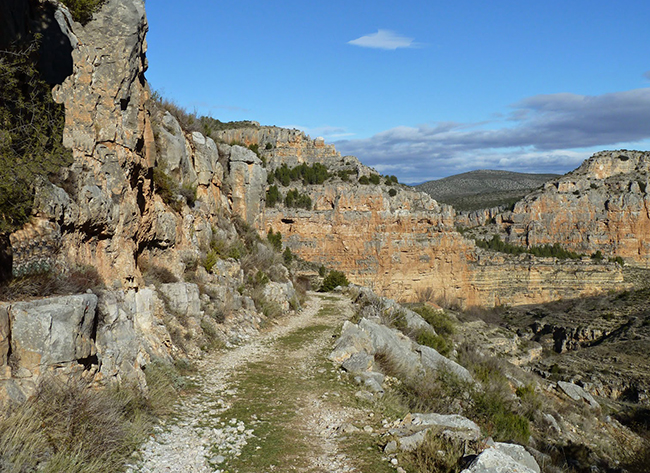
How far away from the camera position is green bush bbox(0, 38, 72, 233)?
18.9ft

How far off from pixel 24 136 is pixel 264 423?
533cm

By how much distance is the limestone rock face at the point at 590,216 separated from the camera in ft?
239

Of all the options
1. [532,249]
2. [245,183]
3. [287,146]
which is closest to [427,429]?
[245,183]

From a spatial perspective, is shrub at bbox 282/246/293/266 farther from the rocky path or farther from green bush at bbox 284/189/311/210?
the rocky path

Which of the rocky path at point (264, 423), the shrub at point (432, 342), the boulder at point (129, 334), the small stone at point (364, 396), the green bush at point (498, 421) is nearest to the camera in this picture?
the rocky path at point (264, 423)

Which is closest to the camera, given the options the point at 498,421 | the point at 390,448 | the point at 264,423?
the point at 390,448

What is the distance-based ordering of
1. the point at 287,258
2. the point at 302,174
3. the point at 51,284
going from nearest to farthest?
the point at 51,284 < the point at 287,258 < the point at 302,174

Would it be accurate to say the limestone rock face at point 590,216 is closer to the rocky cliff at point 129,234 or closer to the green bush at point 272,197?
the green bush at point 272,197

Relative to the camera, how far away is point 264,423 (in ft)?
21.2

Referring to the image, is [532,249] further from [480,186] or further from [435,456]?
[435,456]

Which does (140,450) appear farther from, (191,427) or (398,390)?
(398,390)

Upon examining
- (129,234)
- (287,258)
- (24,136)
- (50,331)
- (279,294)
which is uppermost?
(24,136)

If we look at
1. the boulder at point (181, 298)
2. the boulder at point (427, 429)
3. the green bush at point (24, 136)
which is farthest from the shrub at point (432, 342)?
the green bush at point (24, 136)

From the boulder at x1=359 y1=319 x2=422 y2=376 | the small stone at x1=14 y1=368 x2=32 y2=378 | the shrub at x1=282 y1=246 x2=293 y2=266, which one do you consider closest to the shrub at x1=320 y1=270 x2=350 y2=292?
the shrub at x1=282 y1=246 x2=293 y2=266
